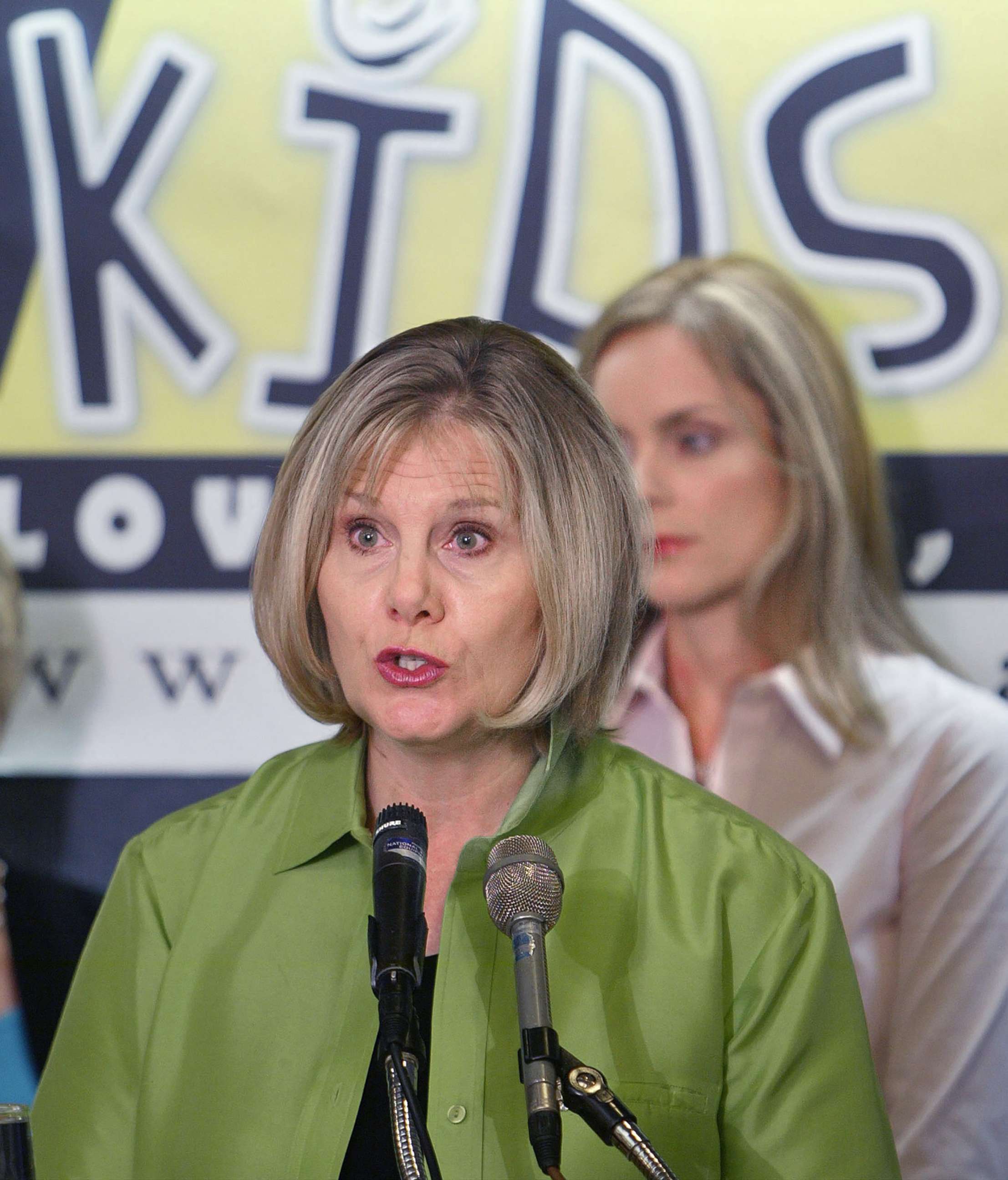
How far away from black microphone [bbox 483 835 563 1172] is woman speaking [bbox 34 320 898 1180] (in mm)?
400

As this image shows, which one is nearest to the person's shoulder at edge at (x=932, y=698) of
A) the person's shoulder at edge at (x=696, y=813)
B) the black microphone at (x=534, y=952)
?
the person's shoulder at edge at (x=696, y=813)

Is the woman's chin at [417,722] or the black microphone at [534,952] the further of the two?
the woman's chin at [417,722]

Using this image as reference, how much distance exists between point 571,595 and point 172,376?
5.01 ft

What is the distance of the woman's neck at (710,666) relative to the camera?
9.15 feet

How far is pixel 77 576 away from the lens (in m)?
2.86

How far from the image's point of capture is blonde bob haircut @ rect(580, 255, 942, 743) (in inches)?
107

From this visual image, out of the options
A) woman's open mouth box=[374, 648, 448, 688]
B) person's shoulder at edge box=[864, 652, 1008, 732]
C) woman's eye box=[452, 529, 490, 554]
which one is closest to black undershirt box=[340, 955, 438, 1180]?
woman's open mouth box=[374, 648, 448, 688]

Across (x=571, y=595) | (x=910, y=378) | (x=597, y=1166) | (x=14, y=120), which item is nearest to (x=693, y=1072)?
(x=597, y=1166)

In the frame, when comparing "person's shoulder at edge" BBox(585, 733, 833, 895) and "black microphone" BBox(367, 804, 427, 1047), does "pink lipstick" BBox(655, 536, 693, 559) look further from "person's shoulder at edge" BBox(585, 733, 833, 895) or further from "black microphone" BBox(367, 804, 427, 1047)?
"black microphone" BBox(367, 804, 427, 1047)

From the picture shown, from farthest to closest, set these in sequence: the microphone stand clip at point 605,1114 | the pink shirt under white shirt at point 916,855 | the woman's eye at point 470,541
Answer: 1. the pink shirt under white shirt at point 916,855
2. the woman's eye at point 470,541
3. the microphone stand clip at point 605,1114

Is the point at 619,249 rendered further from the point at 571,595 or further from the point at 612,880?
the point at 612,880

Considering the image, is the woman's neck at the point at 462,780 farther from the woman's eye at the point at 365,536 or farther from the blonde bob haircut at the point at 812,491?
the blonde bob haircut at the point at 812,491

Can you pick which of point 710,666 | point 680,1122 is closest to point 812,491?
point 710,666

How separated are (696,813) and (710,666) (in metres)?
1.13
